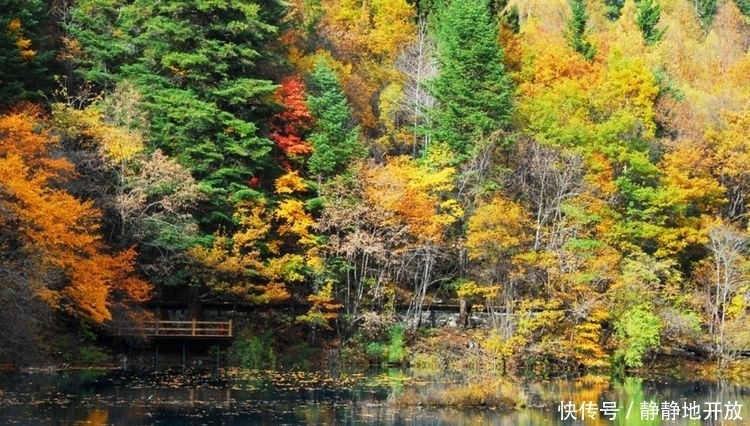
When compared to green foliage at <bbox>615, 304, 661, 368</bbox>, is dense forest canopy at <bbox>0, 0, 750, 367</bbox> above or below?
above

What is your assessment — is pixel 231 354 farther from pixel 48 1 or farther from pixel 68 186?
pixel 48 1

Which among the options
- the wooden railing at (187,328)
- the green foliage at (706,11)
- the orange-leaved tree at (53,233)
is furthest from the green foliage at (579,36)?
the orange-leaved tree at (53,233)

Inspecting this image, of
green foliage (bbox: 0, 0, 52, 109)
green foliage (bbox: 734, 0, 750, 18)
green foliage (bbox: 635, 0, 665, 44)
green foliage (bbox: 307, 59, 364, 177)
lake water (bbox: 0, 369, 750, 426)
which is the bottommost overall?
lake water (bbox: 0, 369, 750, 426)

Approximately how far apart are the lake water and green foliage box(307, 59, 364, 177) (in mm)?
10267

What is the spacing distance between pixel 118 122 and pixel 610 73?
90.9ft

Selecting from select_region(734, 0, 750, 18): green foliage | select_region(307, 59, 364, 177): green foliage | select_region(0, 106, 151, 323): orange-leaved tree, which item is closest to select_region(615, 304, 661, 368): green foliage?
select_region(307, 59, 364, 177): green foliage

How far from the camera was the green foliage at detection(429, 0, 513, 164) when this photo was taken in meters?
49.9

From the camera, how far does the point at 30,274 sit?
32.6m

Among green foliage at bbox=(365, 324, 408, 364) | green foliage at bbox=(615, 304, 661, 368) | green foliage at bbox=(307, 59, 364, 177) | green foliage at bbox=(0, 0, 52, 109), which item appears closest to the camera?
green foliage at bbox=(615, 304, 661, 368)

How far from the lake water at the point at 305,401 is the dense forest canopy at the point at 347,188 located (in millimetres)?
3738

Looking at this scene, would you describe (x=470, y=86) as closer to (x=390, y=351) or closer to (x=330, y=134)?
(x=330, y=134)

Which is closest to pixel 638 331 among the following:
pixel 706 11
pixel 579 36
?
pixel 579 36

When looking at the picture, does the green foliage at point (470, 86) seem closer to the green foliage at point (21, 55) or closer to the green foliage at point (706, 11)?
the green foliage at point (21, 55)

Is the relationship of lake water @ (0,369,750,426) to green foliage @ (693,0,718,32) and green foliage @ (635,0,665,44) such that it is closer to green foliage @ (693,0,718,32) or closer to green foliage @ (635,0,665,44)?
green foliage @ (635,0,665,44)
